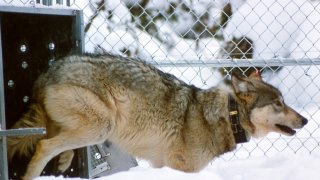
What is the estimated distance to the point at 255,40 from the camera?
26.2 ft

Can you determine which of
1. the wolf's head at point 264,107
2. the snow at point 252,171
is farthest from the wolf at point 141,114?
the snow at point 252,171

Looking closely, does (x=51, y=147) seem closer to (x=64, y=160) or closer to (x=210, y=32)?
(x=64, y=160)

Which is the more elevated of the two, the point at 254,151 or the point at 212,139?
the point at 212,139

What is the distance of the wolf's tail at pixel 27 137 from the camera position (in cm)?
399

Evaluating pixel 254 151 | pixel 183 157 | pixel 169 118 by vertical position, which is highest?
pixel 169 118

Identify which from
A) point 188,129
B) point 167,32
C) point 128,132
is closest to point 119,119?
point 128,132

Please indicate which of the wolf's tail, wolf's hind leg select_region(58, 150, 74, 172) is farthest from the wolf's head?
the wolf's tail

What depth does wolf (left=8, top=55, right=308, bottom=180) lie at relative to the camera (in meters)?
3.98

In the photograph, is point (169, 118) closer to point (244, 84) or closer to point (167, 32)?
point (244, 84)

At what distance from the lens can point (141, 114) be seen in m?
4.29

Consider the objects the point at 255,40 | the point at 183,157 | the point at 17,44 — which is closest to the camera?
the point at 17,44

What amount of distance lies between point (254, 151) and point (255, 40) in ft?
7.31

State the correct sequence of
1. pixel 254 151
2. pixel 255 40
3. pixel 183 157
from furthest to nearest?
pixel 255 40, pixel 254 151, pixel 183 157

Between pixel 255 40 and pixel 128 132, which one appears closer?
pixel 128 132
